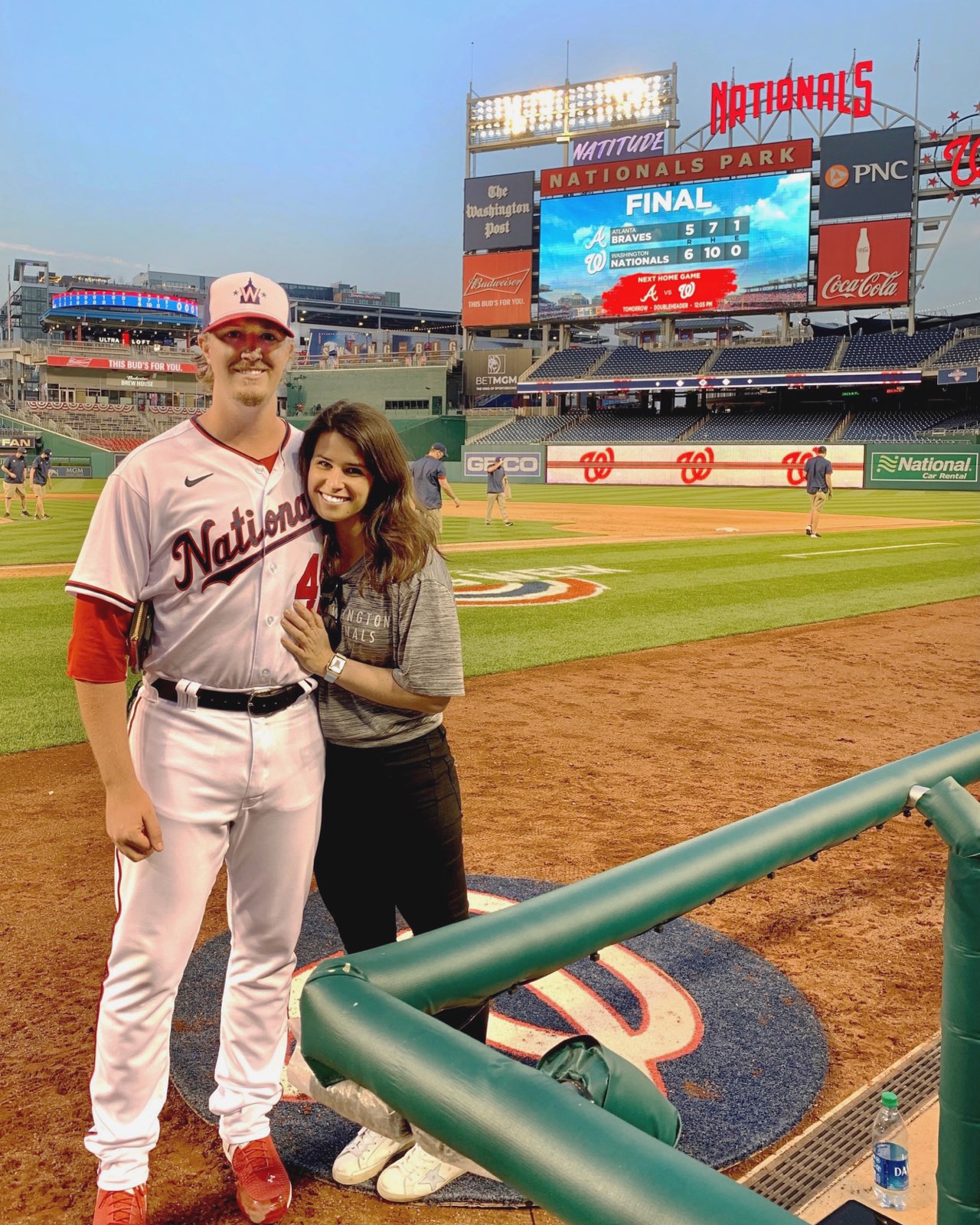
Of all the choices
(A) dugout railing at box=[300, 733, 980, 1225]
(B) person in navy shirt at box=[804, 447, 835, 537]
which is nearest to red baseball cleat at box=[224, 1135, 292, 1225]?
(A) dugout railing at box=[300, 733, 980, 1225]

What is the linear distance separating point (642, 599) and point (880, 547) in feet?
28.3

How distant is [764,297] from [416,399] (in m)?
25.3

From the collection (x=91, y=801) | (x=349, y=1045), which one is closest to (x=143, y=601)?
(x=349, y=1045)

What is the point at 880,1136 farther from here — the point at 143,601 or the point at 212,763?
the point at 143,601

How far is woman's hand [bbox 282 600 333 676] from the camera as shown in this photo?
2.59 meters

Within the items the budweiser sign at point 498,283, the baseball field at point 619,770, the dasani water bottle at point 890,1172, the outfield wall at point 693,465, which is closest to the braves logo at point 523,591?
the baseball field at point 619,770

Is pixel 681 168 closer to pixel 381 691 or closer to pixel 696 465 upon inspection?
pixel 696 465

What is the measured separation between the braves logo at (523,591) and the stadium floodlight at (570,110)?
169 feet

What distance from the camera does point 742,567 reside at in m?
16.5

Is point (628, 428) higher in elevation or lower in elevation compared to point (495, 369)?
lower

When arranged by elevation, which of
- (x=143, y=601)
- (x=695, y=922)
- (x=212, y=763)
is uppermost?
(x=143, y=601)

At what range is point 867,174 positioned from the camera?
49656mm

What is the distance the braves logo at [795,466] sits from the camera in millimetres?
43781

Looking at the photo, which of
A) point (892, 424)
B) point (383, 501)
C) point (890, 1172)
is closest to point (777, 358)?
point (892, 424)
